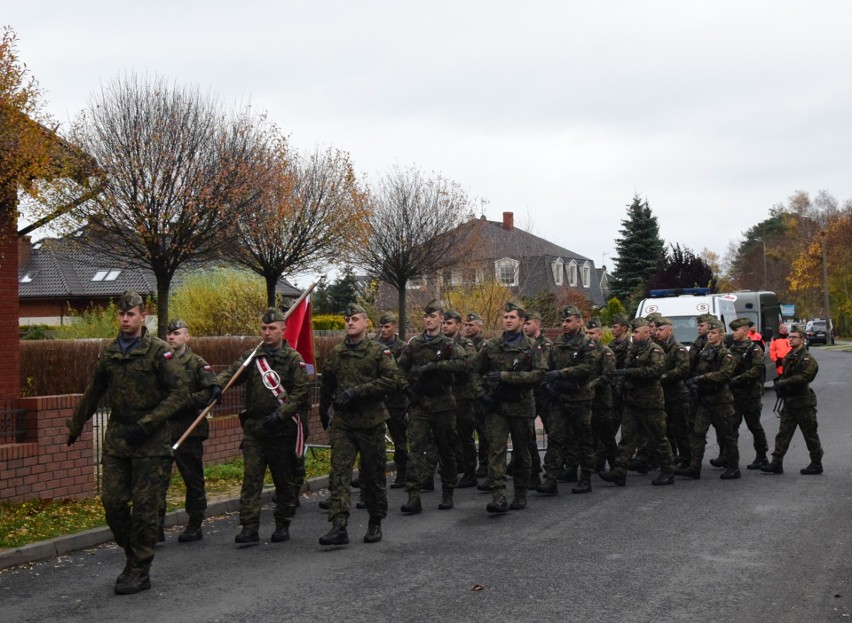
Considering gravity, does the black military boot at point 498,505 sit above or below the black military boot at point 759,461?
above

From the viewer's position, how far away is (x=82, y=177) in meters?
17.1

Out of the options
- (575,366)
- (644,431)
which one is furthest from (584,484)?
(575,366)

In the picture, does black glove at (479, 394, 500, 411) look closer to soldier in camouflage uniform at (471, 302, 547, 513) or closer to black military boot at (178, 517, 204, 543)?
soldier in camouflage uniform at (471, 302, 547, 513)

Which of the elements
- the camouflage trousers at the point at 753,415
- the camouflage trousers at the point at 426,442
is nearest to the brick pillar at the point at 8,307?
the camouflage trousers at the point at 426,442

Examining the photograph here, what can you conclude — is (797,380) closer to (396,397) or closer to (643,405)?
(643,405)

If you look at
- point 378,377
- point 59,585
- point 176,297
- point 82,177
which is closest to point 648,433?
point 378,377

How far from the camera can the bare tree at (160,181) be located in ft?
62.1

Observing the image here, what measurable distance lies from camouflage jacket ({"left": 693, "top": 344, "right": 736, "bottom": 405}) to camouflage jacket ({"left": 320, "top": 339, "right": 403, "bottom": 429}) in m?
4.78

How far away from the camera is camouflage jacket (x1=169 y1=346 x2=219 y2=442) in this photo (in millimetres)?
8602

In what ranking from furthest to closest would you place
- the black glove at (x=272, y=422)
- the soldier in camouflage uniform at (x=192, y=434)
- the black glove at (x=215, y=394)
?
the soldier in camouflage uniform at (x=192, y=434) < the black glove at (x=272, y=422) < the black glove at (x=215, y=394)

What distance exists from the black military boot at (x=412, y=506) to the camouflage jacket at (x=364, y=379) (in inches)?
59.7

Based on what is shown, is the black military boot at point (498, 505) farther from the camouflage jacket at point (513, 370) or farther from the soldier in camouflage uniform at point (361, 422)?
the soldier in camouflage uniform at point (361, 422)

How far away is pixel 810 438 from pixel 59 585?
8607mm

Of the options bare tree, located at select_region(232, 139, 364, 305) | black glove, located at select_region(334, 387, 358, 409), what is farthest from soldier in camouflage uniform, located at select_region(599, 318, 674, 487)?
bare tree, located at select_region(232, 139, 364, 305)
